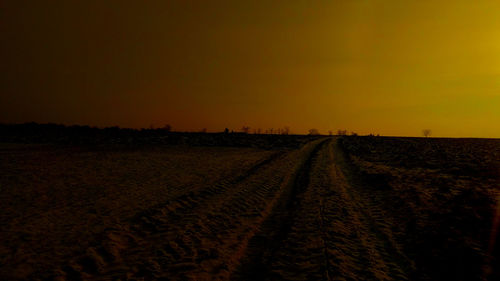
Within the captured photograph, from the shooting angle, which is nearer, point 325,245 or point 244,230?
point 325,245

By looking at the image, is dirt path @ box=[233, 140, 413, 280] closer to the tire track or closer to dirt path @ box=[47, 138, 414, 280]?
dirt path @ box=[47, 138, 414, 280]

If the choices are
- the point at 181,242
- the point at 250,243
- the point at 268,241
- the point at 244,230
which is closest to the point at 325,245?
the point at 268,241

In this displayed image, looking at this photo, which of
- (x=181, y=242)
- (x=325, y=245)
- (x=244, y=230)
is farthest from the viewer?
(x=244, y=230)

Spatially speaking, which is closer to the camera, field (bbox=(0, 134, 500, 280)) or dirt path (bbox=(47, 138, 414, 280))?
dirt path (bbox=(47, 138, 414, 280))

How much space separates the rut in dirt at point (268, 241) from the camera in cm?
575

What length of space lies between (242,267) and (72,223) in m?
5.61

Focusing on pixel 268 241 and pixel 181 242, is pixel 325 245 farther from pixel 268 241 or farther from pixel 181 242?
pixel 181 242

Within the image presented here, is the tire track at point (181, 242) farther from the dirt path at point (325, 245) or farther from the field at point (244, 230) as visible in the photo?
the dirt path at point (325, 245)

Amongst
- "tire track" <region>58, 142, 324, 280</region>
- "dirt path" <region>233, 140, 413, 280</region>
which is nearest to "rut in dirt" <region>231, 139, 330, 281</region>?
"dirt path" <region>233, 140, 413, 280</region>

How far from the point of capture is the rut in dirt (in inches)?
226

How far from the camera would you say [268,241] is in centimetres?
734

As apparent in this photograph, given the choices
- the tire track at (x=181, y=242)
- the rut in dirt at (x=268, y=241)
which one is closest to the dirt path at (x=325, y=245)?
the rut in dirt at (x=268, y=241)

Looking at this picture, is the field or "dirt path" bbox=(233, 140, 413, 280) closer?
"dirt path" bbox=(233, 140, 413, 280)

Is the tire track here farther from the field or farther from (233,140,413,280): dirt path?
(233,140,413,280): dirt path
